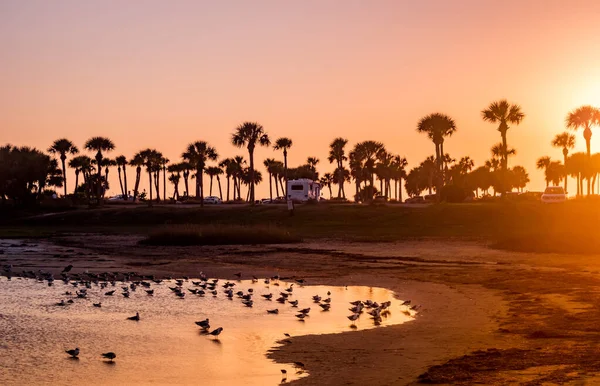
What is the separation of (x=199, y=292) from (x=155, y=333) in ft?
27.2

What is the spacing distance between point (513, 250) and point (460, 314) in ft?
87.6

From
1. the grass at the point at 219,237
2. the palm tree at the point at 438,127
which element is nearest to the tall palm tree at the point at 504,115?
the palm tree at the point at 438,127

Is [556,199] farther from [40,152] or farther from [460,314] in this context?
[40,152]

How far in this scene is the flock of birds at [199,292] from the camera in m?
22.7

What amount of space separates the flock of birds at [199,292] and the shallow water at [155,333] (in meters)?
0.22

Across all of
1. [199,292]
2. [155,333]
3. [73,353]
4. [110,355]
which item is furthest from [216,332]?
[199,292]

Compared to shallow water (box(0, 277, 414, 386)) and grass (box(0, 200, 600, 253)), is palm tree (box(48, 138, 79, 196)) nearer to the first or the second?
grass (box(0, 200, 600, 253))

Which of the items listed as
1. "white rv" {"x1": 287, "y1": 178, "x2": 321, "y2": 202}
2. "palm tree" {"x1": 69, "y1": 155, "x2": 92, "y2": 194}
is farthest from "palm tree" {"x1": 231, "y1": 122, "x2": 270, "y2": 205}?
"palm tree" {"x1": 69, "y1": 155, "x2": 92, "y2": 194}

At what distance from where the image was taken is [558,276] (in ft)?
111

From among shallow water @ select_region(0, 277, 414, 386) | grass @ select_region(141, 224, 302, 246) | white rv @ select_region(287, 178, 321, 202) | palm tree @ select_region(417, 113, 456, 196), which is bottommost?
shallow water @ select_region(0, 277, 414, 386)

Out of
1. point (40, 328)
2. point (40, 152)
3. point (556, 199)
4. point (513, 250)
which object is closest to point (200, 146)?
point (40, 152)

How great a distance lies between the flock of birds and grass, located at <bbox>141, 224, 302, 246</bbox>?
2069 centimetres

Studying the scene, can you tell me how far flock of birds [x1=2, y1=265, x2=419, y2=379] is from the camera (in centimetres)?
2272

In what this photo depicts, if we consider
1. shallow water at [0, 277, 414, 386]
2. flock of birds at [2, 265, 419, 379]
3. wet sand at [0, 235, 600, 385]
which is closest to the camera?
wet sand at [0, 235, 600, 385]
